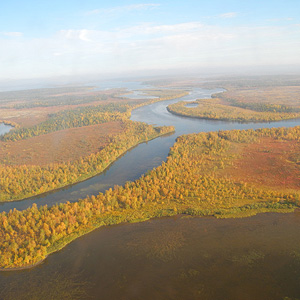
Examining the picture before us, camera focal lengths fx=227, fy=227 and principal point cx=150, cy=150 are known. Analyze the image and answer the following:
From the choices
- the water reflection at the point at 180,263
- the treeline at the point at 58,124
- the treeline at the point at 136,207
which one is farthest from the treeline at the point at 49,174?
the treeline at the point at 58,124

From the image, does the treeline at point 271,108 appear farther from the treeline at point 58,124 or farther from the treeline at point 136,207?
the treeline at point 136,207

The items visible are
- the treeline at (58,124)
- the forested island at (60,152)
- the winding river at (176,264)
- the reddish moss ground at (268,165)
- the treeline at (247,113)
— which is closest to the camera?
the winding river at (176,264)

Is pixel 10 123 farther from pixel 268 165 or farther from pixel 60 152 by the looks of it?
pixel 268 165

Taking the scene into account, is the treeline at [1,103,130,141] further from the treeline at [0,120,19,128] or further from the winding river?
the winding river

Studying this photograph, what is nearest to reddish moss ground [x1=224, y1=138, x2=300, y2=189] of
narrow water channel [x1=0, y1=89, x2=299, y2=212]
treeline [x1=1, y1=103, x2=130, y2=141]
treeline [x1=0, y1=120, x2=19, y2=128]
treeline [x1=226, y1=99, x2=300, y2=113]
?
narrow water channel [x1=0, y1=89, x2=299, y2=212]

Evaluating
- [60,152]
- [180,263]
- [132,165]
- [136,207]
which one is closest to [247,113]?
[132,165]

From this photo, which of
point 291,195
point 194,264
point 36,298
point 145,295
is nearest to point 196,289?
point 194,264

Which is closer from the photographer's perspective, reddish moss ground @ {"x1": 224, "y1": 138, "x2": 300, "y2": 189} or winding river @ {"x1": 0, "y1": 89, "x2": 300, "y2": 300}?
winding river @ {"x1": 0, "y1": 89, "x2": 300, "y2": 300}
